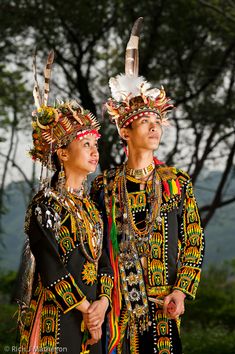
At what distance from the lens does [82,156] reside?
12.0ft

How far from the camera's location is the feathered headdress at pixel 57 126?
3680 millimetres

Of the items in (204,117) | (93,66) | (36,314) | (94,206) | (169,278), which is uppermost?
(93,66)

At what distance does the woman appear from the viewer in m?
3.39

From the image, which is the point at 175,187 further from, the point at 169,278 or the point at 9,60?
the point at 9,60

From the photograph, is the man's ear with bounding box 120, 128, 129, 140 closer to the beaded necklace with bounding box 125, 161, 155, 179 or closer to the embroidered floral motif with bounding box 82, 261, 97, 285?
the beaded necklace with bounding box 125, 161, 155, 179

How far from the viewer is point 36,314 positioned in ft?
11.3

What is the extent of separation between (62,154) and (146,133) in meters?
0.49

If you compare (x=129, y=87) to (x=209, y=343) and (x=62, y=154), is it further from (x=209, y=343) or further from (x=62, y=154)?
(x=209, y=343)

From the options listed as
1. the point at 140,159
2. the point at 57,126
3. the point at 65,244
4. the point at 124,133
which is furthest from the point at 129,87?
the point at 65,244

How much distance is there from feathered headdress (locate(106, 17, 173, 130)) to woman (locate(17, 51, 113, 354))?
29 centimetres

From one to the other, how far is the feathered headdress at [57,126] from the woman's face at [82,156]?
0.03m

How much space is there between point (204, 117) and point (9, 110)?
13.4 feet

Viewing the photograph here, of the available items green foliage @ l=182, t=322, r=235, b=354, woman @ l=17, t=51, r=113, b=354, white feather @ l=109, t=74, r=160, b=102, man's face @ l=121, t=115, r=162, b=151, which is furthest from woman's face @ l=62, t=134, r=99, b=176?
green foliage @ l=182, t=322, r=235, b=354

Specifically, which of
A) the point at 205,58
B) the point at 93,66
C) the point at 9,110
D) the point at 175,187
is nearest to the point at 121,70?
the point at 93,66
